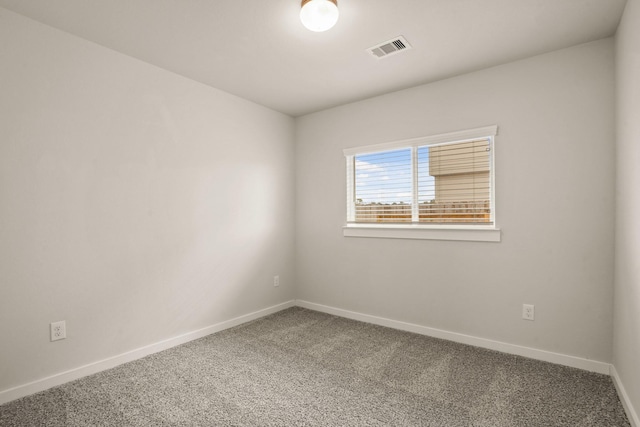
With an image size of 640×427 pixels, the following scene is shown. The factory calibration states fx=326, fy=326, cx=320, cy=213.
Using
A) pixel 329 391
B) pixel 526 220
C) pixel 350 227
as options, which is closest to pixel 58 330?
pixel 329 391

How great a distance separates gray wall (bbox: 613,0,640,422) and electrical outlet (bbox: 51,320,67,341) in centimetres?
347

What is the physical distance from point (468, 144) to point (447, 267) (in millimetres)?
1149

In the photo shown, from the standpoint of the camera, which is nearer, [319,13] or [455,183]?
[319,13]

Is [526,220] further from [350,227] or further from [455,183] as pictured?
[350,227]

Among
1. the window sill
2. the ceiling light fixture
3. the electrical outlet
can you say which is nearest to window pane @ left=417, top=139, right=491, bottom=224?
the window sill

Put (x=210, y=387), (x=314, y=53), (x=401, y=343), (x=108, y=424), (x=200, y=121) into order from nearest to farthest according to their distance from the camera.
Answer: (x=108, y=424) → (x=210, y=387) → (x=314, y=53) → (x=401, y=343) → (x=200, y=121)

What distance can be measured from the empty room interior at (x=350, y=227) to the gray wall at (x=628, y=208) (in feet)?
0.09

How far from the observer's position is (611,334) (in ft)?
7.63

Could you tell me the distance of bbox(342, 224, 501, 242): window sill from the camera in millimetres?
2820

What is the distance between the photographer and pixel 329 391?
214 cm

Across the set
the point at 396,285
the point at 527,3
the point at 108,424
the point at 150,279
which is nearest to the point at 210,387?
the point at 108,424

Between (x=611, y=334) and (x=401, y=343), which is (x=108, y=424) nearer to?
(x=401, y=343)

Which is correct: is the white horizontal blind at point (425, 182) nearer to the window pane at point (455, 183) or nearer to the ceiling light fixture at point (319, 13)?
the window pane at point (455, 183)

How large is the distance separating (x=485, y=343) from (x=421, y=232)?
1095 millimetres
